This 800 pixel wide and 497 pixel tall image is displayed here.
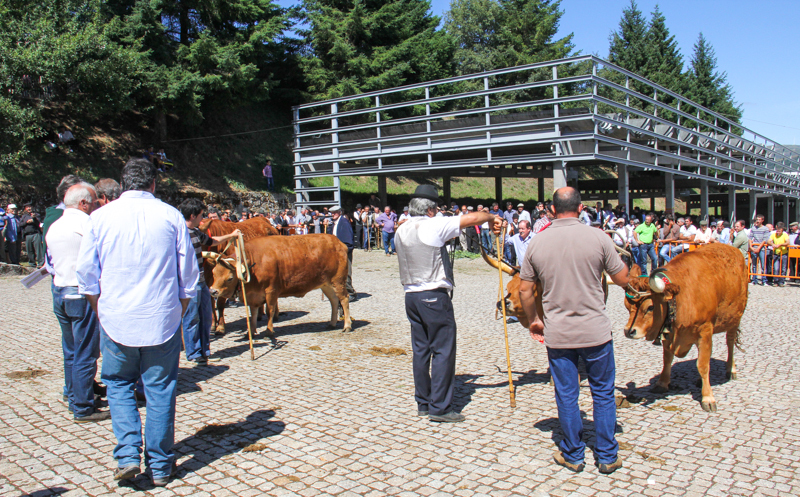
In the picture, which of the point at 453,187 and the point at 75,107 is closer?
the point at 75,107

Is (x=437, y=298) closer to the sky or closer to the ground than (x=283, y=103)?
closer to the ground

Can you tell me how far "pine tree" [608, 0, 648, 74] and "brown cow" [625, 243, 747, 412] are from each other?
48.5 meters

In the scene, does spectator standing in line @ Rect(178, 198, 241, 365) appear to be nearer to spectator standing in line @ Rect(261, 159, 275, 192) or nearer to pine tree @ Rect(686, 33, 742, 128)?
spectator standing in line @ Rect(261, 159, 275, 192)

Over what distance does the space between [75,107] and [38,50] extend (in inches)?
117

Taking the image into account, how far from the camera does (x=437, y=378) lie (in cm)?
498

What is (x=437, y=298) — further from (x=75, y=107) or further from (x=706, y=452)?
(x=75, y=107)

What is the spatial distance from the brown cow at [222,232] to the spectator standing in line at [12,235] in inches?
419

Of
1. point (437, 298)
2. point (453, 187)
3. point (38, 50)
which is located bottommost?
point (437, 298)

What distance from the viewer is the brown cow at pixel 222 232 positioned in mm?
8124

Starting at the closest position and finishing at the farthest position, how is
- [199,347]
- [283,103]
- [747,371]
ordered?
1. [747,371]
2. [199,347]
3. [283,103]

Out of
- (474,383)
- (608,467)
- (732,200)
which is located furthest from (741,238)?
(732,200)

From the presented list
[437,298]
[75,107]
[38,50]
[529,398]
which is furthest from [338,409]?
[75,107]

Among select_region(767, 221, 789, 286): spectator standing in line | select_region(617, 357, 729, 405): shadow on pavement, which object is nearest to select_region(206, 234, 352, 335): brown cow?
select_region(617, 357, 729, 405): shadow on pavement

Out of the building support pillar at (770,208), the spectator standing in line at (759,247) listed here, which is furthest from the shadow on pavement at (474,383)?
the building support pillar at (770,208)
